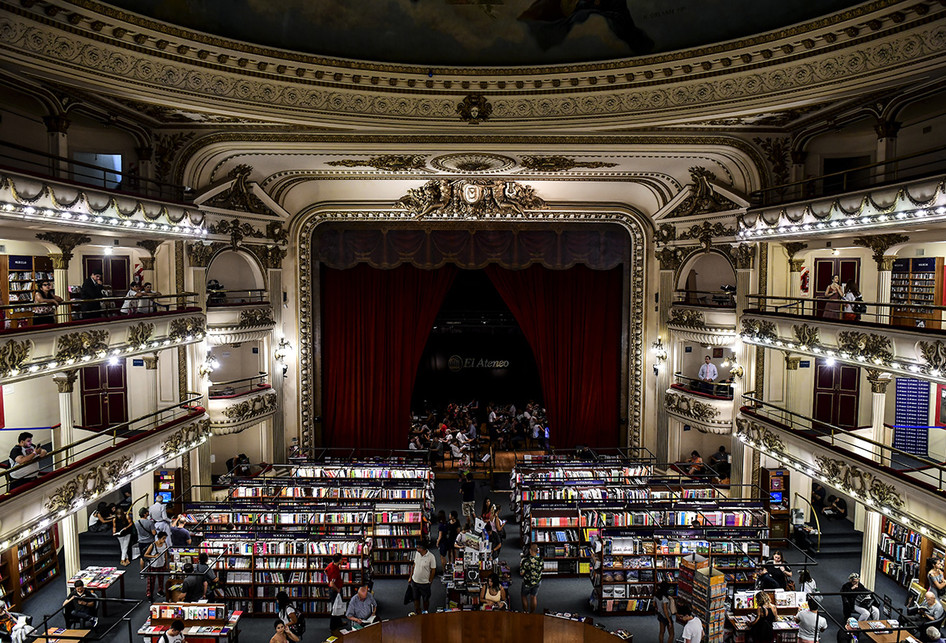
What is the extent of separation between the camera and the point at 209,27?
8.95m

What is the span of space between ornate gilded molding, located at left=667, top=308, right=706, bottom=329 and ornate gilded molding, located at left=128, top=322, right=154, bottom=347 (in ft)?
36.3

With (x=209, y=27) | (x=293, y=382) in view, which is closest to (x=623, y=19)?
(x=209, y=27)

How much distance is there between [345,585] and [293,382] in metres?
7.33

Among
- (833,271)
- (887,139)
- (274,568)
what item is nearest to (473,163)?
(887,139)

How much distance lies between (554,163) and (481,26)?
401 centimetres

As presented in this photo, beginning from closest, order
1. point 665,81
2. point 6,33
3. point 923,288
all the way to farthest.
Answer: point 6,33
point 665,81
point 923,288

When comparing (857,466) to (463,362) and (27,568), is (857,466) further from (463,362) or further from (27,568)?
(27,568)

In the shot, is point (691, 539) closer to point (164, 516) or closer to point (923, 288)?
point (923, 288)

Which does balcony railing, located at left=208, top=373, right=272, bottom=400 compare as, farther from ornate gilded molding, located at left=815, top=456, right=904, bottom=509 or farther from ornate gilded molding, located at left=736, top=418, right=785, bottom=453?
ornate gilded molding, located at left=815, top=456, right=904, bottom=509

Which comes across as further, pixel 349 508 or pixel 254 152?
pixel 254 152

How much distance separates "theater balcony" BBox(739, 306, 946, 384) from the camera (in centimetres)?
775

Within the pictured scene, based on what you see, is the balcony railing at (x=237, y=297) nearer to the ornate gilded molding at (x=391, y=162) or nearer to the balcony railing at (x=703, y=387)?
the ornate gilded molding at (x=391, y=162)

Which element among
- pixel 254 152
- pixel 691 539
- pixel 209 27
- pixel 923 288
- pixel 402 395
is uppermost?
pixel 209 27

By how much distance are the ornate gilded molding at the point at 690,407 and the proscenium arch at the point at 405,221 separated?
5.44 feet
